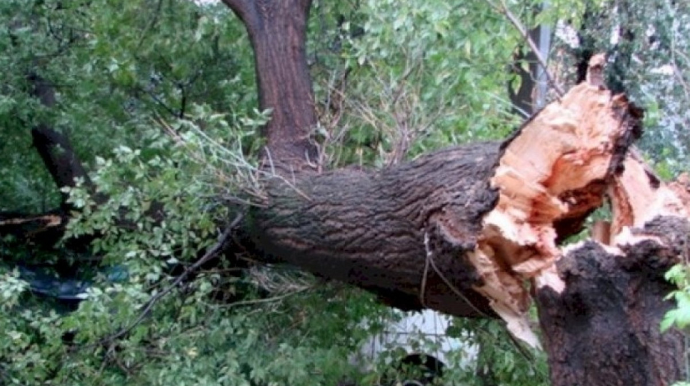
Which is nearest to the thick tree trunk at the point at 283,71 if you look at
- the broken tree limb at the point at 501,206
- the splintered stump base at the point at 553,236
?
the splintered stump base at the point at 553,236

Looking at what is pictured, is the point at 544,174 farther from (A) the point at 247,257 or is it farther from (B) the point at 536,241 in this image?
(A) the point at 247,257

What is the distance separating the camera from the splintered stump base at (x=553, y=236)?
105 inches

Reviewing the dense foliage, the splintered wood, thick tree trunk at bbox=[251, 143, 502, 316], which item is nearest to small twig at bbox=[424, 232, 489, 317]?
thick tree trunk at bbox=[251, 143, 502, 316]

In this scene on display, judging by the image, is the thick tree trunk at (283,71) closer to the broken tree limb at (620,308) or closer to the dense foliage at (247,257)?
the dense foliage at (247,257)

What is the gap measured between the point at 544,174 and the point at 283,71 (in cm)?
196

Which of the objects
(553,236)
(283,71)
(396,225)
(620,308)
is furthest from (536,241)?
(283,71)

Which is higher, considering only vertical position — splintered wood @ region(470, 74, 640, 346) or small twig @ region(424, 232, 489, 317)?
splintered wood @ region(470, 74, 640, 346)

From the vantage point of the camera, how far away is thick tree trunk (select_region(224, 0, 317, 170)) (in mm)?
4566

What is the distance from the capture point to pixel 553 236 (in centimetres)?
304

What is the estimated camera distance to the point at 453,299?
137 inches

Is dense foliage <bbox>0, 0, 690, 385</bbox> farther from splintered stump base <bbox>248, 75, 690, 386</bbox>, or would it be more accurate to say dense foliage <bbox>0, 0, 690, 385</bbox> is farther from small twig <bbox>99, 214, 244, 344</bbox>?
splintered stump base <bbox>248, 75, 690, 386</bbox>

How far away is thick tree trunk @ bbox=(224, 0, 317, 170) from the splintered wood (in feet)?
5.44

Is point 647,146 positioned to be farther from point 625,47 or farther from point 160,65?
point 160,65

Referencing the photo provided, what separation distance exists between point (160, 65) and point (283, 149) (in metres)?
1.69
